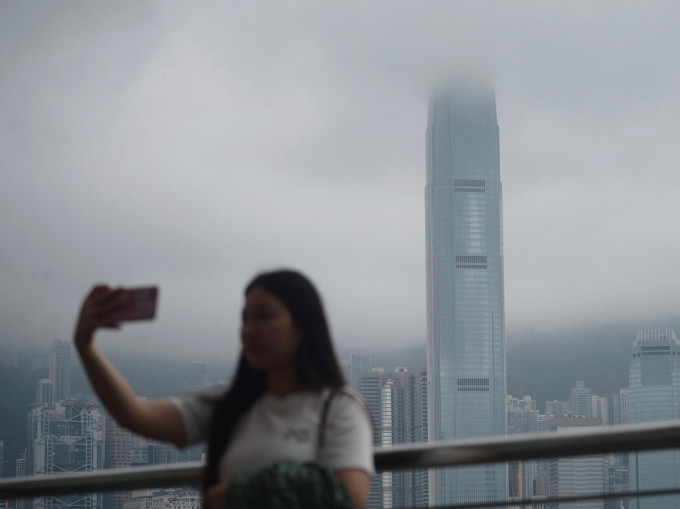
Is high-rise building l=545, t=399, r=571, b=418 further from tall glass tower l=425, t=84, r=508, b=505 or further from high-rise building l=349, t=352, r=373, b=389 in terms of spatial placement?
tall glass tower l=425, t=84, r=508, b=505

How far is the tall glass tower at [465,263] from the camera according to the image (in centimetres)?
5841

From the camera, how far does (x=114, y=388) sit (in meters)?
1.31

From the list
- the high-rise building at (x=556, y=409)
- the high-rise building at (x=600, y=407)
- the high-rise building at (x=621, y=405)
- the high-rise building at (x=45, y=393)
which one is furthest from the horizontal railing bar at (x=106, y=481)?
the high-rise building at (x=556, y=409)

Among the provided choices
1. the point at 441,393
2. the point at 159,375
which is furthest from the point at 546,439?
the point at 441,393

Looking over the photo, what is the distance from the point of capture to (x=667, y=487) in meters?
1.50

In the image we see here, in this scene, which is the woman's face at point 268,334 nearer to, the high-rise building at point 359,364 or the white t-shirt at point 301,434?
the white t-shirt at point 301,434

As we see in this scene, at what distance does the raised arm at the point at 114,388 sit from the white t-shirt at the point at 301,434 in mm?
122

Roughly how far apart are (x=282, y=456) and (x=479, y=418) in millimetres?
55042

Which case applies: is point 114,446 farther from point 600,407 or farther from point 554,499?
point 600,407

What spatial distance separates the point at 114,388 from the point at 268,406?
25 centimetres

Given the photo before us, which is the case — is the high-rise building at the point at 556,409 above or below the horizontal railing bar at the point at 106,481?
below

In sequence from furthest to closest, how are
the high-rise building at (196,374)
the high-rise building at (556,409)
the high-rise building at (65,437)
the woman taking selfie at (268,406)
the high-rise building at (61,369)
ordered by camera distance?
the high-rise building at (556,409) → the high-rise building at (61,369) → the high-rise building at (65,437) → the high-rise building at (196,374) → the woman taking selfie at (268,406)

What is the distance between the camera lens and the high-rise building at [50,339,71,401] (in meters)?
11.1

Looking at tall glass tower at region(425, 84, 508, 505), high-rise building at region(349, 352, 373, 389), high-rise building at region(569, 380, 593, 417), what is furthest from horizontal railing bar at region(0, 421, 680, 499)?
tall glass tower at region(425, 84, 508, 505)
